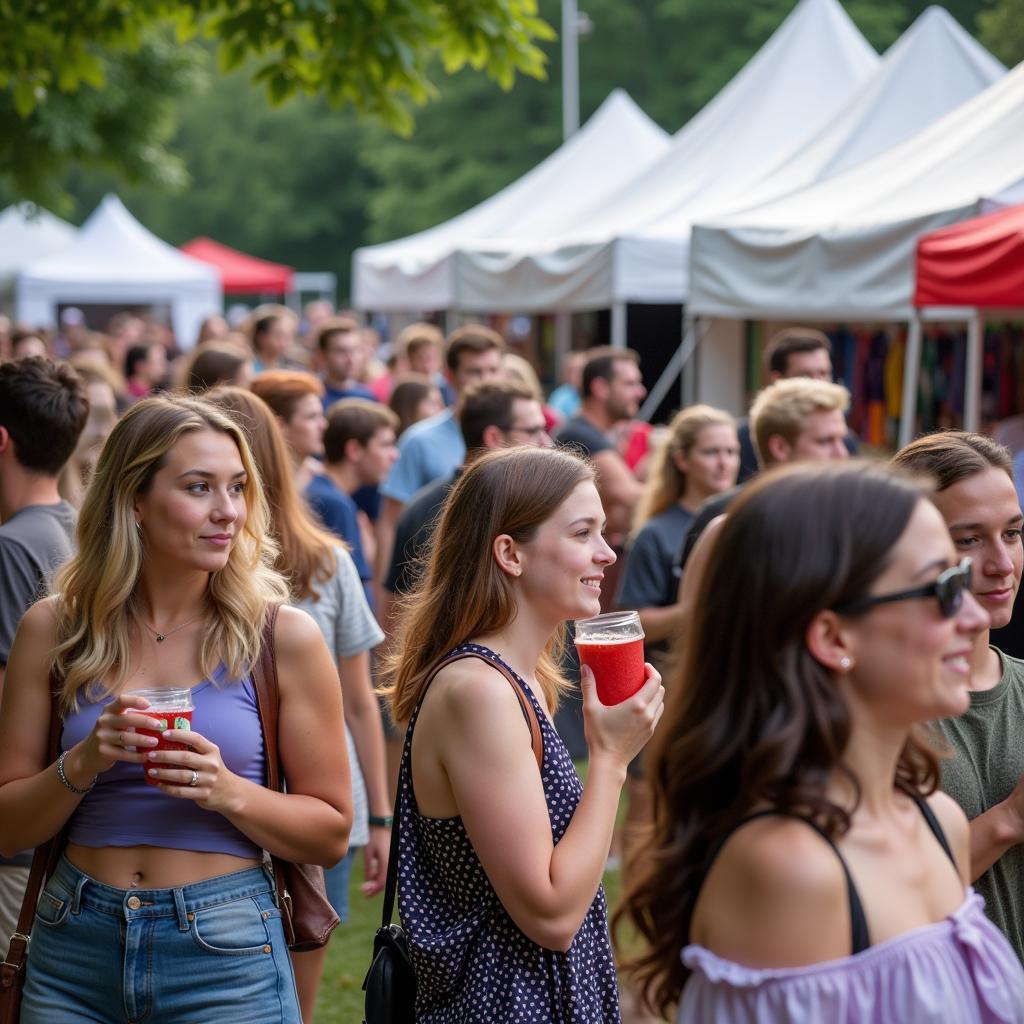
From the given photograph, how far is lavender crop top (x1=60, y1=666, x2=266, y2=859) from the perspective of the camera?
2.74m

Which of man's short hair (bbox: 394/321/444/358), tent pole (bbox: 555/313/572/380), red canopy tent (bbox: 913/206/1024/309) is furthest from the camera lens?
tent pole (bbox: 555/313/572/380)

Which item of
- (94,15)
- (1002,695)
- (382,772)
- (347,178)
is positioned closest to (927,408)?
(94,15)

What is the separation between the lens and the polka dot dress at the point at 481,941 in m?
2.48

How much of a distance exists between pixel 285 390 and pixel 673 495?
5.40 feet

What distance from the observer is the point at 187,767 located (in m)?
2.54

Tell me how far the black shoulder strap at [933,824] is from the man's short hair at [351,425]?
4280 millimetres

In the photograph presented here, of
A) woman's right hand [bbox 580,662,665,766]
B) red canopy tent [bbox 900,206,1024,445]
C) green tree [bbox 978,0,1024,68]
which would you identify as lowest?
woman's right hand [bbox 580,662,665,766]

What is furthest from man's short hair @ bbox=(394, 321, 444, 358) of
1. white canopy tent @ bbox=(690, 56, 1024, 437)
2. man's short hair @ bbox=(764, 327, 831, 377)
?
man's short hair @ bbox=(764, 327, 831, 377)

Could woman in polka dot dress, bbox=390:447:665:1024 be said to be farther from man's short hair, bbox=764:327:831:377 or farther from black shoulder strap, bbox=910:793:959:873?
man's short hair, bbox=764:327:831:377

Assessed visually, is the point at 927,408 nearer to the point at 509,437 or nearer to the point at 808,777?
the point at 509,437

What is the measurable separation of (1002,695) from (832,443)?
2653 millimetres

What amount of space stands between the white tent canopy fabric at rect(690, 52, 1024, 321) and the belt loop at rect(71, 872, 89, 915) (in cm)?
603

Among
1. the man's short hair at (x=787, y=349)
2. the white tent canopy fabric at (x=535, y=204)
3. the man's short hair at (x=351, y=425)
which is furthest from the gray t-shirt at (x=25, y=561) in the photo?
the white tent canopy fabric at (x=535, y=204)

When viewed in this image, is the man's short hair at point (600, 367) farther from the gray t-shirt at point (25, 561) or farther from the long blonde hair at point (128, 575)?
the long blonde hair at point (128, 575)
